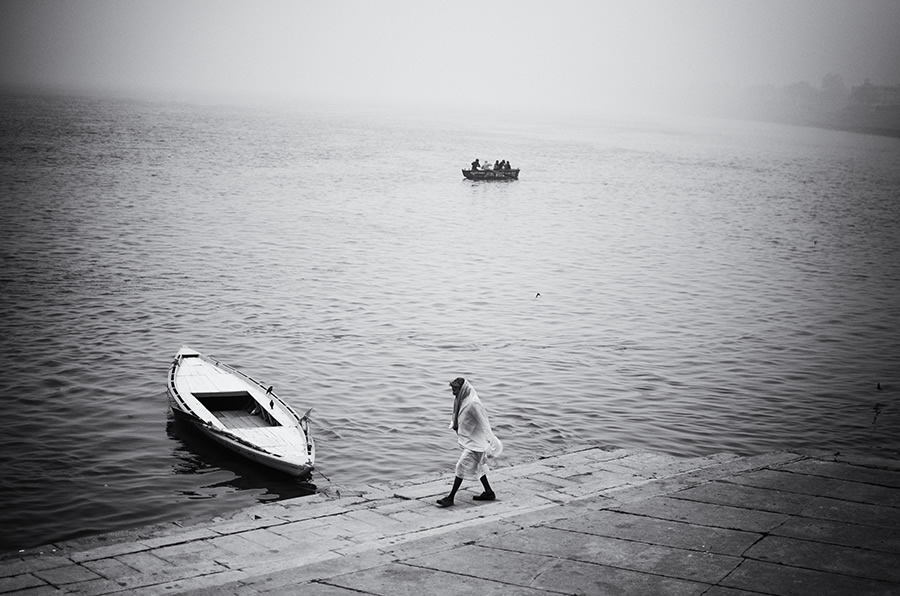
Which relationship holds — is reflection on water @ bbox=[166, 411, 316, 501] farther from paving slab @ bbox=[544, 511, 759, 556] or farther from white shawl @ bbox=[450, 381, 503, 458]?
paving slab @ bbox=[544, 511, 759, 556]

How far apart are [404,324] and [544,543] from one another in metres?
19.6

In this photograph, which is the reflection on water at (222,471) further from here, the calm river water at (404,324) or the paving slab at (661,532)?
the paving slab at (661,532)

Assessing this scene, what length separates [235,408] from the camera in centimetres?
1917


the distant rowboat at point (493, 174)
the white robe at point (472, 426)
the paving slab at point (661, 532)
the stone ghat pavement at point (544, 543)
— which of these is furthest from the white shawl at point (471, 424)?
the distant rowboat at point (493, 174)

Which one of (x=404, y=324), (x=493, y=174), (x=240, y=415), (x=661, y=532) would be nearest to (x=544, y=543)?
(x=661, y=532)

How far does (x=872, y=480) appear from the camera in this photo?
43.5 feet

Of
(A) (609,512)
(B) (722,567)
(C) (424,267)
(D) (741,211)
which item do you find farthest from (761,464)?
(D) (741,211)

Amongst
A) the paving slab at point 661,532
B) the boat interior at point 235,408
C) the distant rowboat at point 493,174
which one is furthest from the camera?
the distant rowboat at point 493,174

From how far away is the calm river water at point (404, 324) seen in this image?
18.0 meters

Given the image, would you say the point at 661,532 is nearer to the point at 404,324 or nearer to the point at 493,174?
the point at 404,324

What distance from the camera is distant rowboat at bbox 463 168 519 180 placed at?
77375 millimetres

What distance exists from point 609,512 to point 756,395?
12.9 m

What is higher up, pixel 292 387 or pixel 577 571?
pixel 577 571

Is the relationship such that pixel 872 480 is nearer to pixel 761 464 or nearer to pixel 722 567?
pixel 761 464
